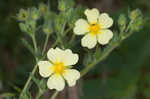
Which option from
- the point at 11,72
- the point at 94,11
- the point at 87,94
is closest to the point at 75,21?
the point at 94,11

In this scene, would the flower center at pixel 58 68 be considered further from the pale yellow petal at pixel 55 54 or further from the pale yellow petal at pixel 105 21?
the pale yellow petal at pixel 105 21

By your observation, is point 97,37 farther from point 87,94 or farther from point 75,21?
point 87,94

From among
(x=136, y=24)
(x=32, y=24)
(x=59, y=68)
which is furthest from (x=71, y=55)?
Result: (x=136, y=24)

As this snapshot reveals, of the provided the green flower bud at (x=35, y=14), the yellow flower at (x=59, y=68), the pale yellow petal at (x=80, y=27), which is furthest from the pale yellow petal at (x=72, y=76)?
the green flower bud at (x=35, y=14)

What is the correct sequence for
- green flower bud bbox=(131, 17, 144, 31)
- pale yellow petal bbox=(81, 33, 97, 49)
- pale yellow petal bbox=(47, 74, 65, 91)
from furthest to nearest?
green flower bud bbox=(131, 17, 144, 31) < pale yellow petal bbox=(81, 33, 97, 49) < pale yellow petal bbox=(47, 74, 65, 91)

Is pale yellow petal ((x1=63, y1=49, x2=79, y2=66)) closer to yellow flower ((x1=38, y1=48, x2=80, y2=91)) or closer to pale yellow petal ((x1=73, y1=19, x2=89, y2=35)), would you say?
yellow flower ((x1=38, y1=48, x2=80, y2=91))

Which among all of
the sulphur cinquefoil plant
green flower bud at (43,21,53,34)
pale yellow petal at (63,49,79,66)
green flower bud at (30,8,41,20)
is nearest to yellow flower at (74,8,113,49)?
the sulphur cinquefoil plant
